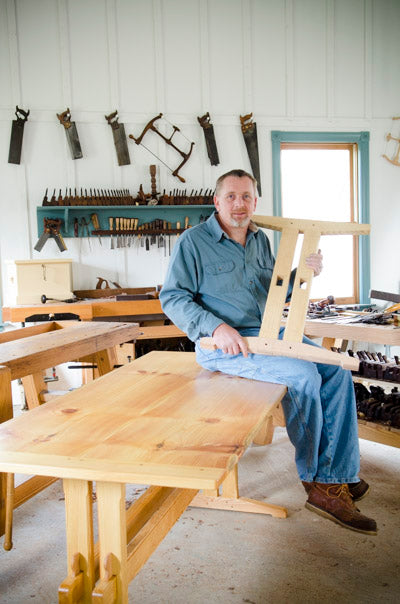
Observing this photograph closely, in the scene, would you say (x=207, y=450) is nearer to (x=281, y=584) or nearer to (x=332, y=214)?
(x=281, y=584)

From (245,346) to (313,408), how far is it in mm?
390

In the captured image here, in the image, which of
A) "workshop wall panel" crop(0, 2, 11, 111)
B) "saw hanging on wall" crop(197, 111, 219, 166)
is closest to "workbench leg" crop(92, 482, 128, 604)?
"saw hanging on wall" crop(197, 111, 219, 166)

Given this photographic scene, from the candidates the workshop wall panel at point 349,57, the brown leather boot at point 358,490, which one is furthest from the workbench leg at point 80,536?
the workshop wall panel at point 349,57

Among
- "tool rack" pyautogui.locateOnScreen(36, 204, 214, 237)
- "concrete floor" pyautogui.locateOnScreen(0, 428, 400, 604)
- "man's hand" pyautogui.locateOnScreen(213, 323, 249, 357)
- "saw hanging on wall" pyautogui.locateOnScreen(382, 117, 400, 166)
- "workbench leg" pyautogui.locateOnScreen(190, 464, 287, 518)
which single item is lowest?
"concrete floor" pyautogui.locateOnScreen(0, 428, 400, 604)

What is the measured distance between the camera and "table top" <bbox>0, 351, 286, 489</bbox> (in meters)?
1.16

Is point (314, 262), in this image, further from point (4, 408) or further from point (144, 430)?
point (4, 408)

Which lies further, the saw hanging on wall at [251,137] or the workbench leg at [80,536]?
the saw hanging on wall at [251,137]

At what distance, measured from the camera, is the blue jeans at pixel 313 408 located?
210cm

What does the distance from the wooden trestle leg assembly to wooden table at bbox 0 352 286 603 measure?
0.24 metres

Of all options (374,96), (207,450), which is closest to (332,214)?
(374,96)

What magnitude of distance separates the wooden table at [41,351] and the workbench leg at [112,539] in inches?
36.4

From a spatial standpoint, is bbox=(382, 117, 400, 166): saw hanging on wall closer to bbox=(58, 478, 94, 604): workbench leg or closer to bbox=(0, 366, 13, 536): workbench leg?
bbox=(0, 366, 13, 536): workbench leg

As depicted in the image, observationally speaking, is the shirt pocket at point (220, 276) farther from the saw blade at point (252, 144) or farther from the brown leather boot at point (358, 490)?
the saw blade at point (252, 144)

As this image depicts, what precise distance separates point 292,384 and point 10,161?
4.20 m
